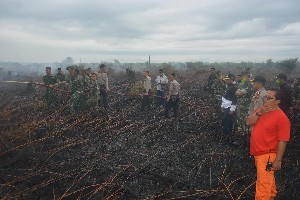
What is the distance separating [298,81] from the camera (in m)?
8.30

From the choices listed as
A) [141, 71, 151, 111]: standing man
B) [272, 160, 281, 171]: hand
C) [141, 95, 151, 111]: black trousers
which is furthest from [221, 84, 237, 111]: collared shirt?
[141, 95, 151, 111]: black trousers

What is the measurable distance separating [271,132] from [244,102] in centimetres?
382

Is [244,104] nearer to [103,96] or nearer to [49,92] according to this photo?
[103,96]

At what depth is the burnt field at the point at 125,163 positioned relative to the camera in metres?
5.02

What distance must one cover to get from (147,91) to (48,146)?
546cm

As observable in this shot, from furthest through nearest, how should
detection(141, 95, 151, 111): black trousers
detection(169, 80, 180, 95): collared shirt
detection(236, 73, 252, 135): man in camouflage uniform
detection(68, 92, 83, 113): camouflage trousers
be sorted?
detection(141, 95, 151, 111): black trousers < detection(68, 92, 83, 113): camouflage trousers < detection(169, 80, 180, 95): collared shirt < detection(236, 73, 252, 135): man in camouflage uniform

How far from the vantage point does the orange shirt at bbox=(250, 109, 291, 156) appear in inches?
148

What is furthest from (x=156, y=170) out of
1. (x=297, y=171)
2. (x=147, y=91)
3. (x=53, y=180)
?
(x=147, y=91)

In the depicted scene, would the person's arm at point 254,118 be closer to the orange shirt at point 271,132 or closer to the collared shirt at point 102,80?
the orange shirt at point 271,132

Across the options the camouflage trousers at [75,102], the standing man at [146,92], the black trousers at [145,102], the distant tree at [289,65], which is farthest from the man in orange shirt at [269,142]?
the distant tree at [289,65]

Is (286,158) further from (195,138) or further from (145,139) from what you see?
(145,139)

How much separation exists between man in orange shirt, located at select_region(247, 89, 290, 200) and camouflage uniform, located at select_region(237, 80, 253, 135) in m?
3.48

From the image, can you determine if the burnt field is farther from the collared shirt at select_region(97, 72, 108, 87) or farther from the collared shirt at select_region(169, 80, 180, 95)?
the collared shirt at select_region(97, 72, 108, 87)

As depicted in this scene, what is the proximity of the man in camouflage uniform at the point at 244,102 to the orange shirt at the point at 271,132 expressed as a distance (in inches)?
135
